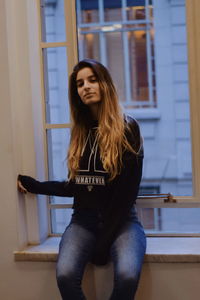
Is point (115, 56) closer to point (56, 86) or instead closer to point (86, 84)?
point (56, 86)

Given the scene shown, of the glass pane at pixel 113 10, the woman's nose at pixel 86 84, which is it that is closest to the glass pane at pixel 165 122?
the glass pane at pixel 113 10

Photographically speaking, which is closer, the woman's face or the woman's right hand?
the woman's face

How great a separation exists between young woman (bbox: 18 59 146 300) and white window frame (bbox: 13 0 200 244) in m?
0.14

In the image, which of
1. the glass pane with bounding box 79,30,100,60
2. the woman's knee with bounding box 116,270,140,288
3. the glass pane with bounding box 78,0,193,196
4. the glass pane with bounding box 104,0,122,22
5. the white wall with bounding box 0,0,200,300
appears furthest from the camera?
the glass pane with bounding box 79,30,100,60

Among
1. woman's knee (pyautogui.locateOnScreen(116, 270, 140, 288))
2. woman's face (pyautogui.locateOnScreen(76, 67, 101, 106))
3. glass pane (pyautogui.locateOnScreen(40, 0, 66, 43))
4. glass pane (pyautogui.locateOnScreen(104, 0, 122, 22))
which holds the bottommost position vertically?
woman's knee (pyautogui.locateOnScreen(116, 270, 140, 288))

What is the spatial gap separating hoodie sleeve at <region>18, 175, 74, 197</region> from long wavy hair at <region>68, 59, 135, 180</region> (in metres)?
0.08

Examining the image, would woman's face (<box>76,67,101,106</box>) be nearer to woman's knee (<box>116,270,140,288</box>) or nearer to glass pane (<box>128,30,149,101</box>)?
woman's knee (<box>116,270,140,288</box>)

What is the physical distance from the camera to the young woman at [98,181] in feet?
4.76

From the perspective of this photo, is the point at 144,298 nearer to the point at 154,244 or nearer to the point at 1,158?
the point at 154,244

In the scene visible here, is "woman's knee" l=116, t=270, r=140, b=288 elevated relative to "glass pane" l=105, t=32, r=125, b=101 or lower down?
lower down

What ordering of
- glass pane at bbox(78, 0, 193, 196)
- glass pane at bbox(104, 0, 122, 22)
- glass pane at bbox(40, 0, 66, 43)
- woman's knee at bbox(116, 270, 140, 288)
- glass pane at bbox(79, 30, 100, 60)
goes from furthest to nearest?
glass pane at bbox(79, 30, 100, 60), glass pane at bbox(78, 0, 193, 196), glass pane at bbox(104, 0, 122, 22), glass pane at bbox(40, 0, 66, 43), woman's knee at bbox(116, 270, 140, 288)

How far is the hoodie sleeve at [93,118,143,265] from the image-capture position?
1475 millimetres

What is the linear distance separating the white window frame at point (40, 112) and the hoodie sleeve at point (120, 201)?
0.97ft

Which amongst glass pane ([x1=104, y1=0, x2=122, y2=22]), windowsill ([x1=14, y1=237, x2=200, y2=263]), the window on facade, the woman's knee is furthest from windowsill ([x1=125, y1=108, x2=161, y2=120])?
the woman's knee
